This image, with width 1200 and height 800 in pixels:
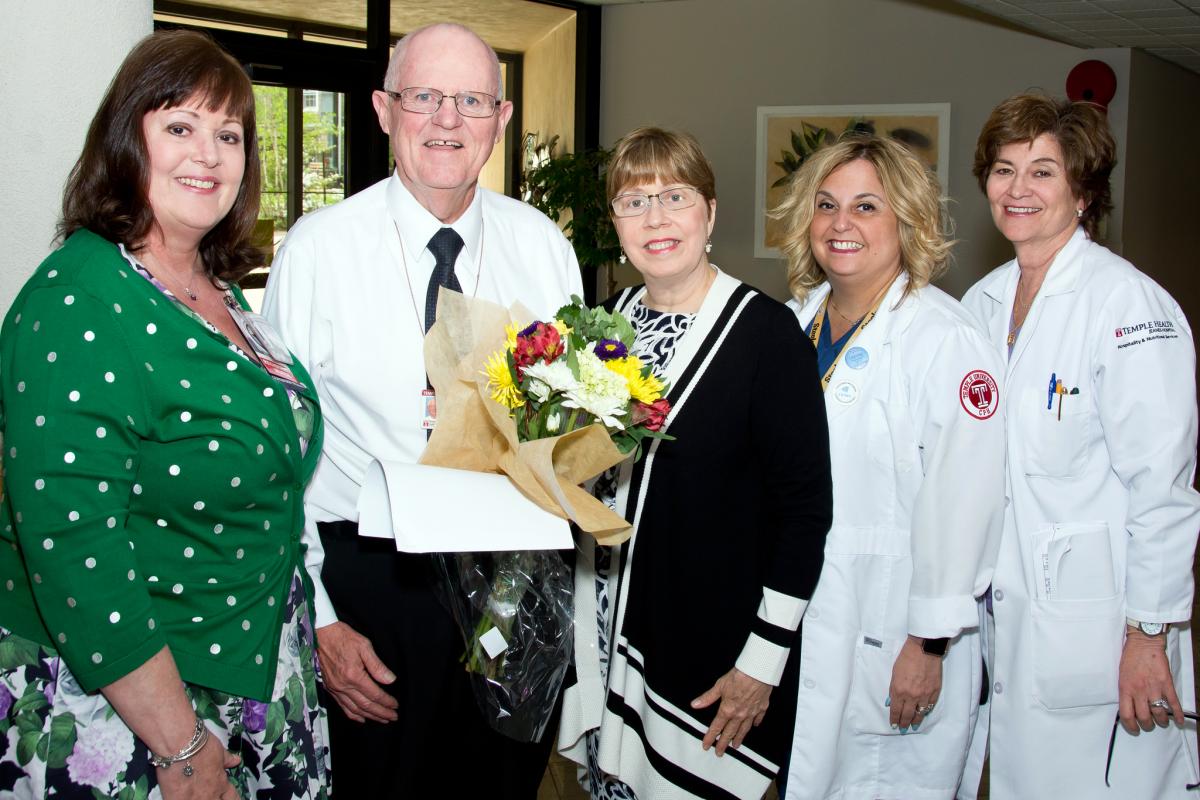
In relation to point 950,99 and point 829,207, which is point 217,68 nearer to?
point 829,207

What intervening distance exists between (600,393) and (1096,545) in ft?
4.14

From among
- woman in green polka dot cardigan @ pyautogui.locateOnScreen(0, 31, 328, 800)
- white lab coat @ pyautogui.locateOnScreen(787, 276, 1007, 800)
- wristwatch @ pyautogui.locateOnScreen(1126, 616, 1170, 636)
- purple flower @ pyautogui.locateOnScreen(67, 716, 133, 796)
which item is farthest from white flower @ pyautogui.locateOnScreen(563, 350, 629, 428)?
wristwatch @ pyautogui.locateOnScreen(1126, 616, 1170, 636)

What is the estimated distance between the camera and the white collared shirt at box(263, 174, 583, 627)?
203 centimetres

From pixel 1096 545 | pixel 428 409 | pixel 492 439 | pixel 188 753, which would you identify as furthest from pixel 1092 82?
pixel 188 753

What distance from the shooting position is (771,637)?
1.93 meters

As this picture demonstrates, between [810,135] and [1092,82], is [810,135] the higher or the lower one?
the lower one

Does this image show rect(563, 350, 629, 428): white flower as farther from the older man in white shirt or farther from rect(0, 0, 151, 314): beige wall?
rect(0, 0, 151, 314): beige wall

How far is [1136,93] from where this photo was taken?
757cm

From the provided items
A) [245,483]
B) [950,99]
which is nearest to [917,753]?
[245,483]

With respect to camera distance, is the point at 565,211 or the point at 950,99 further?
the point at 565,211

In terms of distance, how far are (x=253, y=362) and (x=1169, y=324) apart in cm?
185

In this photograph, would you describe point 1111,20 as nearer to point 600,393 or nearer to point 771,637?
point 771,637

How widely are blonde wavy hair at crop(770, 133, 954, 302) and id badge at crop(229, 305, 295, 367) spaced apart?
1.21 m

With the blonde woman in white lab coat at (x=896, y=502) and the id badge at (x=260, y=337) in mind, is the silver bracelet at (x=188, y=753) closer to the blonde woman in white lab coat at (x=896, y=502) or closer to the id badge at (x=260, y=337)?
the id badge at (x=260, y=337)
